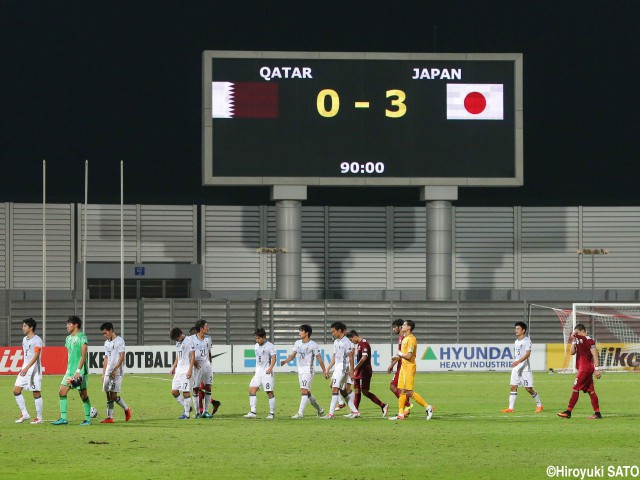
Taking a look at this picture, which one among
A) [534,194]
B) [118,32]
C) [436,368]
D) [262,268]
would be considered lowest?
[436,368]

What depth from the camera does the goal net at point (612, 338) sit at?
167 ft

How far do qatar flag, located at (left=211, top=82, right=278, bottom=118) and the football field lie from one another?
21.5m

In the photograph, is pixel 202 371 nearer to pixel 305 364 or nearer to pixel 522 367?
pixel 305 364

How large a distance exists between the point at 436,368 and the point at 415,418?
26.6 m

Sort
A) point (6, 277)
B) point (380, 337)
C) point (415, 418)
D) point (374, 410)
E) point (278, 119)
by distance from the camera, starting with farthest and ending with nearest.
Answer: point (6, 277) → point (380, 337) → point (278, 119) → point (374, 410) → point (415, 418)

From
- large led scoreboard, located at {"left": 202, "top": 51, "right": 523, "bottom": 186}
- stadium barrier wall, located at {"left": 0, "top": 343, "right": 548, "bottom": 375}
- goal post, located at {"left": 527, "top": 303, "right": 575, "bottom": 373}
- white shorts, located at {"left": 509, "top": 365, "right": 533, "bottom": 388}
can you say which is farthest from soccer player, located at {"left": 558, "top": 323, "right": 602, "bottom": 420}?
large led scoreboard, located at {"left": 202, "top": 51, "right": 523, "bottom": 186}

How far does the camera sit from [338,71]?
171 feet

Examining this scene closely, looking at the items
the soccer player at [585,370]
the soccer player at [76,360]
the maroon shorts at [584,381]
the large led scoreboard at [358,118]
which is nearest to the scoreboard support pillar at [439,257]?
the large led scoreboard at [358,118]

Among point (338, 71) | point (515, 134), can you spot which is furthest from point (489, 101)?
point (338, 71)

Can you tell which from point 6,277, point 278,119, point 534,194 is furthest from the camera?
point 534,194

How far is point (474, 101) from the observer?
172 ft

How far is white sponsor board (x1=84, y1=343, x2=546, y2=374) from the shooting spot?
49750mm

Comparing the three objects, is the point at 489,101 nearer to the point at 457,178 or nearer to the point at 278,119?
the point at 457,178

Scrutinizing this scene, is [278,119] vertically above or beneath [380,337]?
above
